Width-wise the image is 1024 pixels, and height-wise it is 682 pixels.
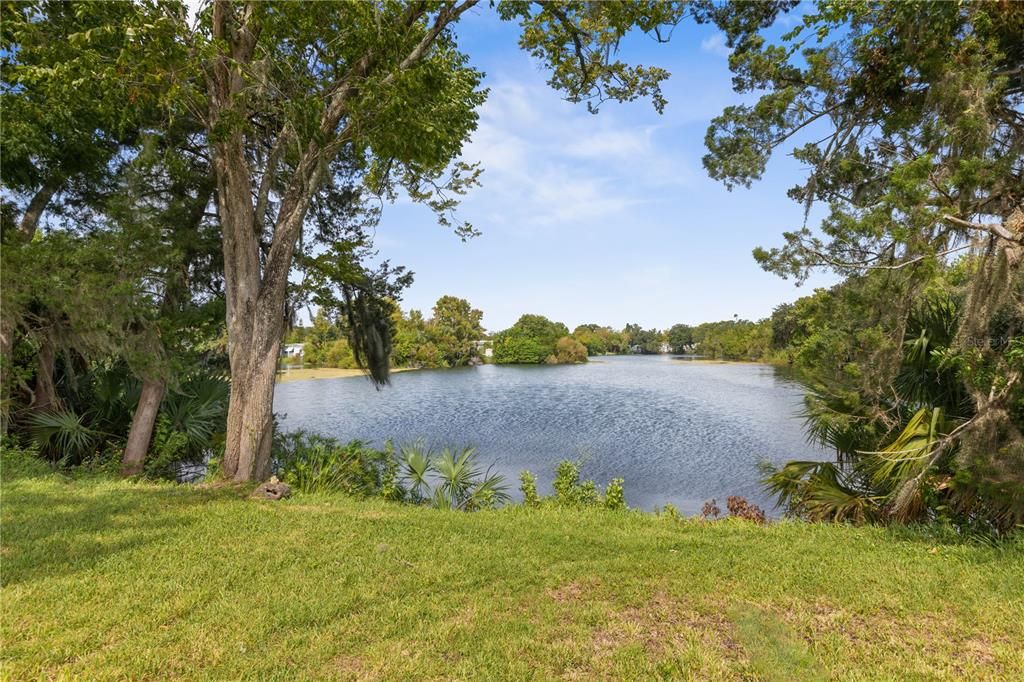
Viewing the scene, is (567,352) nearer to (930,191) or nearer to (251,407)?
(251,407)

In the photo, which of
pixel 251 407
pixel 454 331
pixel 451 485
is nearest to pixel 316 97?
pixel 251 407

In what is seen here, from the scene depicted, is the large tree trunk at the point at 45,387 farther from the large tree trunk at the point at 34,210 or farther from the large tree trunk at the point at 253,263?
the large tree trunk at the point at 253,263

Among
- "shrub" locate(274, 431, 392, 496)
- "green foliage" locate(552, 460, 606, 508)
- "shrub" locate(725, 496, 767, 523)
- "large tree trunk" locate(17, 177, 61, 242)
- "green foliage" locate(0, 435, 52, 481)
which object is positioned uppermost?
"large tree trunk" locate(17, 177, 61, 242)

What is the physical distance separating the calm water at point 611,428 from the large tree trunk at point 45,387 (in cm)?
796

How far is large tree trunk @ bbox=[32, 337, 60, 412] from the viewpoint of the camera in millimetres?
8922

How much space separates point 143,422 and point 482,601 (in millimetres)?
8219

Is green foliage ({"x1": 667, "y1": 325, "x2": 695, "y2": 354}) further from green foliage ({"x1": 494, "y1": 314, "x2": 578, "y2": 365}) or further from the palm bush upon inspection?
the palm bush

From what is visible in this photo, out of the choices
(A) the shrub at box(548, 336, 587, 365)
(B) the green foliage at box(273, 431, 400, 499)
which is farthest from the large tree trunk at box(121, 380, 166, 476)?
(A) the shrub at box(548, 336, 587, 365)

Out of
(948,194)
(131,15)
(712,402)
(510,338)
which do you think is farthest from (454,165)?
(510,338)

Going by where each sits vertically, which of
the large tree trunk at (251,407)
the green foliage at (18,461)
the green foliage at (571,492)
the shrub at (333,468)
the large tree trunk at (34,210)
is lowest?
the green foliage at (571,492)

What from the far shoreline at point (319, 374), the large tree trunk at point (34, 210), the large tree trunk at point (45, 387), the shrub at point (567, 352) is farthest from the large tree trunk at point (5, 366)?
the shrub at point (567, 352)

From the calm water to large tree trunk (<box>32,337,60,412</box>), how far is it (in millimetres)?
7957

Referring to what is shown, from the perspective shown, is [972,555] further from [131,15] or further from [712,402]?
[712,402]

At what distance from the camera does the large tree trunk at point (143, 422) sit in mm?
8719
